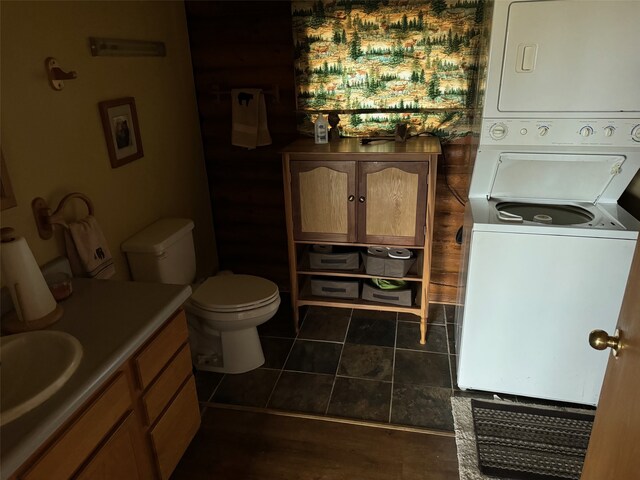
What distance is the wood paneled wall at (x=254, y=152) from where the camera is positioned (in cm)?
259

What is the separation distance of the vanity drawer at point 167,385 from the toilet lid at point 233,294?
462mm

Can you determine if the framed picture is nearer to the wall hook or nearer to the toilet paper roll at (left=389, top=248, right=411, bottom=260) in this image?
the wall hook

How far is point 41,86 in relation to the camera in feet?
5.43

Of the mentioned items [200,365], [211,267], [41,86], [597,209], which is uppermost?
[41,86]

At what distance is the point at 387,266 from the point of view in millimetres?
2549

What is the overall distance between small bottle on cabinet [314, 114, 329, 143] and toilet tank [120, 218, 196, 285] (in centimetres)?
85

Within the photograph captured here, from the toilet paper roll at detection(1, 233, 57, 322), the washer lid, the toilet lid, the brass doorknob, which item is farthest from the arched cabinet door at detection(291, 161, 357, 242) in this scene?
the brass doorknob

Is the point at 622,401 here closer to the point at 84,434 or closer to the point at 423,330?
the point at 84,434

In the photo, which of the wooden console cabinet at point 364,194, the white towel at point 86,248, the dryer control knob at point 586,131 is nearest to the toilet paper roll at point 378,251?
the wooden console cabinet at point 364,194

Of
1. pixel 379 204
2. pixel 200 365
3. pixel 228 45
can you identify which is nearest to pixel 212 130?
pixel 228 45

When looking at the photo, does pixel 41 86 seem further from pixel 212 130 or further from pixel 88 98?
pixel 212 130

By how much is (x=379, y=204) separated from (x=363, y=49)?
0.89 meters

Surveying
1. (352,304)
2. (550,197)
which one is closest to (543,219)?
(550,197)

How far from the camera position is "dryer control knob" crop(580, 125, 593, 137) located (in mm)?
1812
